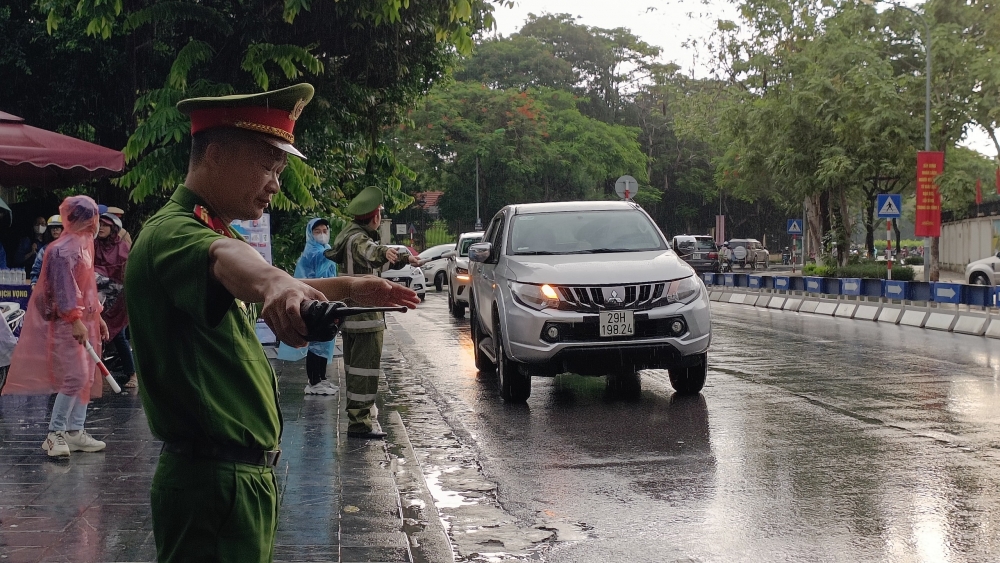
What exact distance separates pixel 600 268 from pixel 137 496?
4990 millimetres

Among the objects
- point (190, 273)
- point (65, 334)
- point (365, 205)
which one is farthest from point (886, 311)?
point (190, 273)

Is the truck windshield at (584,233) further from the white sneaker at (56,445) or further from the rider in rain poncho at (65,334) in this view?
the white sneaker at (56,445)

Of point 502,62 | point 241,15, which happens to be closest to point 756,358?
point 241,15

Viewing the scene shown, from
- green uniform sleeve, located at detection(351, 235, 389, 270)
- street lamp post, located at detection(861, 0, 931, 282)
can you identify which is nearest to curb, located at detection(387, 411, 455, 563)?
green uniform sleeve, located at detection(351, 235, 389, 270)

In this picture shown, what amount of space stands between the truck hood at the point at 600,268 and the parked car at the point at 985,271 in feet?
78.0

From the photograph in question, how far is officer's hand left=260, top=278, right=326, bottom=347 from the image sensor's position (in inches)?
83.5

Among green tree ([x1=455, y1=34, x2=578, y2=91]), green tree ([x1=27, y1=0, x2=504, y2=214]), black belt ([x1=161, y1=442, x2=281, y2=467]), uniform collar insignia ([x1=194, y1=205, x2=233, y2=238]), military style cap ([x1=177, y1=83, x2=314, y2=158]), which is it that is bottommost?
black belt ([x1=161, y1=442, x2=281, y2=467])

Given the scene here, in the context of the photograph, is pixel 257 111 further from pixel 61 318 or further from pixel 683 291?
pixel 683 291

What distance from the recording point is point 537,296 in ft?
33.1

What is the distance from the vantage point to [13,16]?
55.4 ft

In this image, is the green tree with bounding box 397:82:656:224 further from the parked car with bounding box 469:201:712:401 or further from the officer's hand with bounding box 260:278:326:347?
the officer's hand with bounding box 260:278:326:347

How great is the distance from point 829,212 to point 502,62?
108 ft

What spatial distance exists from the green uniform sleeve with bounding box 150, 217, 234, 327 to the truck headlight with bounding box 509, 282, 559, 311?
7.56 meters

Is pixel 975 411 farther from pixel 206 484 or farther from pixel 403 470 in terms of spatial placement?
pixel 206 484
